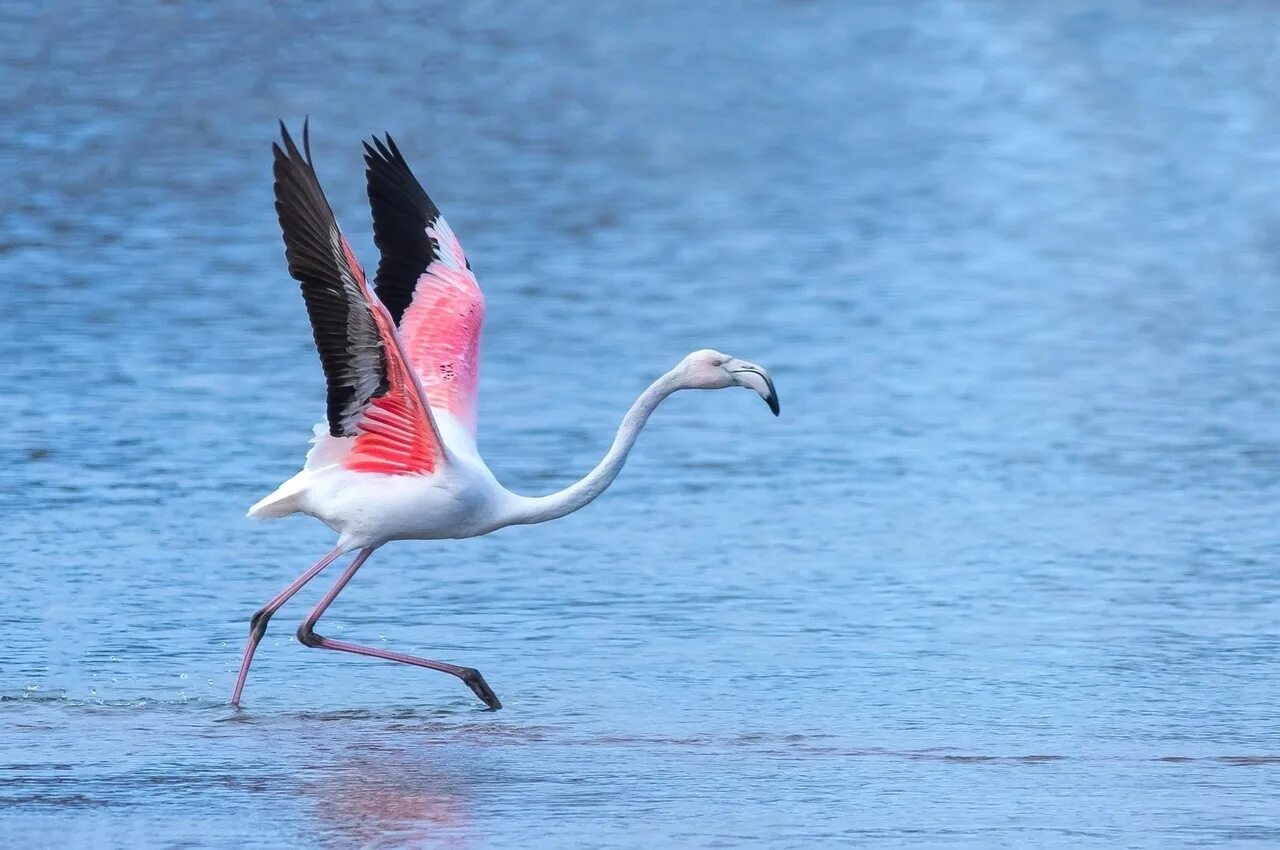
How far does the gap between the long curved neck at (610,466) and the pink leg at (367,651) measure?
64 centimetres

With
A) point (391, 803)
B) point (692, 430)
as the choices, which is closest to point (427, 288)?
point (692, 430)

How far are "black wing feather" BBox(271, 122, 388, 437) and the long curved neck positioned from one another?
70 cm

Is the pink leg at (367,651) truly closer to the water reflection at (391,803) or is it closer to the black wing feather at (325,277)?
the water reflection at (391,803)

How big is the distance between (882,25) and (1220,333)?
31.0 feet

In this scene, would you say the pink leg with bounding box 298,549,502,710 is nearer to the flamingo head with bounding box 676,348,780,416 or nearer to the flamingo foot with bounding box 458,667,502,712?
the flamingo foot with bounding box 458,667,502,712

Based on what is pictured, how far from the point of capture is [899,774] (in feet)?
21.5

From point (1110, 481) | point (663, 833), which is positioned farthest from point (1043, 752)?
point (1110, 481)

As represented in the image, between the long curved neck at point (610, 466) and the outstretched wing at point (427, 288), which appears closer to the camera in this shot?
the long curved neck at point (610, 466)

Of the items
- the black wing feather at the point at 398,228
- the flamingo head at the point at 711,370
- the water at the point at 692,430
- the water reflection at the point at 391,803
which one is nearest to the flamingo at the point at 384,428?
the flamingo head at the point at 711,370

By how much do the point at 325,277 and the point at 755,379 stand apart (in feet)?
4.59

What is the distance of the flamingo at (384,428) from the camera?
7422mm

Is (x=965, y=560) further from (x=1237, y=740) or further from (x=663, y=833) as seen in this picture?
(x=663, y=833)

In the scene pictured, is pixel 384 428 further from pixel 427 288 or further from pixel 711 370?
pixel 427 288

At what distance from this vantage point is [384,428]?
8117 mm
